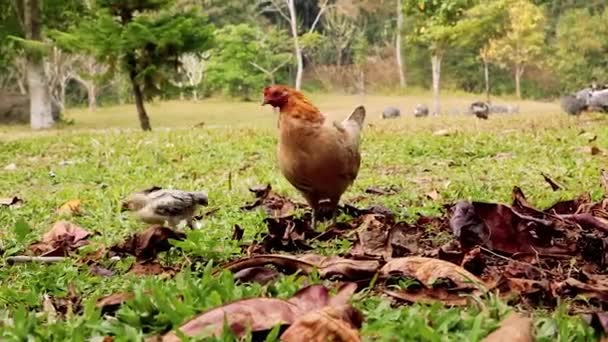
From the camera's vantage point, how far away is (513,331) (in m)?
1.60

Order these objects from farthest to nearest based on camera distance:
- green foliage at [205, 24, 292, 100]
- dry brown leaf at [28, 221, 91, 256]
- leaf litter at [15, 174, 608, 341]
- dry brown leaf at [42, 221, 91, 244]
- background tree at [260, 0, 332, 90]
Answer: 1. background tree at [260, 0, 332, 90]
2. green foliage at [205, 24, 292, 100]
3. dry brown leaf at [42, 221, 91, 244]
4. dry brown leaf at [28, 221, 91, 256]
5. leaf litter at [15, 174, 608, 341]

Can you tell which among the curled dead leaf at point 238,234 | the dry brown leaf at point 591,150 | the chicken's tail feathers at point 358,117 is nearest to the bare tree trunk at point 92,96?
the dry brown leaf at point 591,150

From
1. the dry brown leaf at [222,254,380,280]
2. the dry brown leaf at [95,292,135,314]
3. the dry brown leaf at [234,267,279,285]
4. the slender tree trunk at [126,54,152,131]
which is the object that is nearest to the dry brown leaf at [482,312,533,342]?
the dry brown leaf at [222,254,380,280]

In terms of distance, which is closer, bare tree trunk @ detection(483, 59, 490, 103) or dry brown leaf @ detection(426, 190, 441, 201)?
dry brown leaf @ detection(426, 190, 441, 201)

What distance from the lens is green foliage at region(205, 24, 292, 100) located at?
29688mm

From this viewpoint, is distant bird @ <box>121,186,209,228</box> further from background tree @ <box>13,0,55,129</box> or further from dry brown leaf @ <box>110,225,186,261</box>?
background tree @ <box>13,0,55,129</box>

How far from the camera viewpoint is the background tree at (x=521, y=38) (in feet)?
85.2

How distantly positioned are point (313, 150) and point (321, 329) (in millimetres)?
1664

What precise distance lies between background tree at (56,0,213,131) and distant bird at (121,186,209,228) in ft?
33.1

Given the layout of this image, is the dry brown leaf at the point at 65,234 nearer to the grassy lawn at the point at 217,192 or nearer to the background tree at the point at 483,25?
the grassy lawn at the point at 217,192

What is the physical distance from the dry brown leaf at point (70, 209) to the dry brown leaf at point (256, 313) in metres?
2.50

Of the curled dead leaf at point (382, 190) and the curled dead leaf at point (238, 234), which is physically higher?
the curled dead leaf at point (238, 234)

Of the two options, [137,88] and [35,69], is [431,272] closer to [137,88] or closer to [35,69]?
[137,88]

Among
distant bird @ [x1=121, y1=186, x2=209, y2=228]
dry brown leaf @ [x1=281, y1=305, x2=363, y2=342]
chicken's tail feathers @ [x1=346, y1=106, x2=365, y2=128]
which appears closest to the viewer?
dry brown leaf @ [x1=281, y1=305, x2=363, y2=342]
